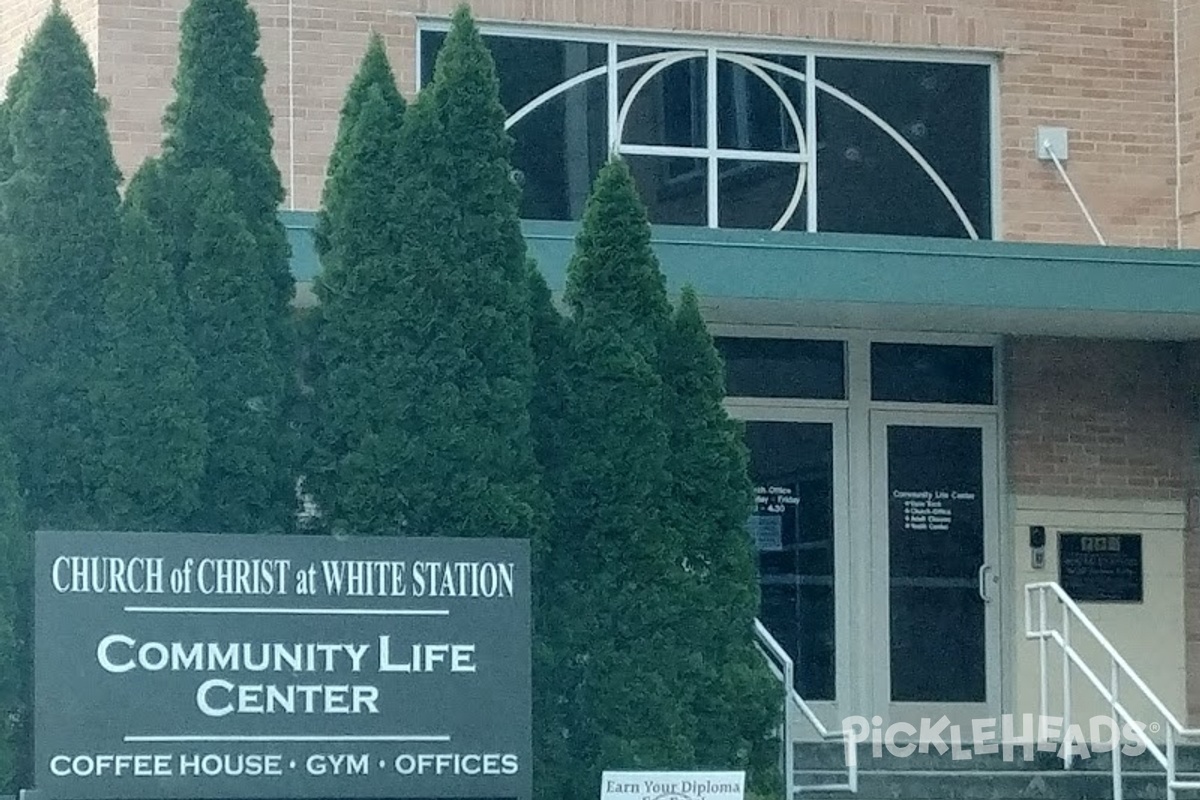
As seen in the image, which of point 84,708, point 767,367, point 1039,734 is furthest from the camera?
point 767,367

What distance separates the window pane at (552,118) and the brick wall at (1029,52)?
0.61 ft

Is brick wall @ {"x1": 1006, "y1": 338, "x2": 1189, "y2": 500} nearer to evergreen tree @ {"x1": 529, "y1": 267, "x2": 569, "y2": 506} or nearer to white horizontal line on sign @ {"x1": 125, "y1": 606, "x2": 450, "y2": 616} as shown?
evergreen tree @ {"x1": 529, "y1": 267, "x2": 569, "y2": 506}

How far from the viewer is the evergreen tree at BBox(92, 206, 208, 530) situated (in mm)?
8797

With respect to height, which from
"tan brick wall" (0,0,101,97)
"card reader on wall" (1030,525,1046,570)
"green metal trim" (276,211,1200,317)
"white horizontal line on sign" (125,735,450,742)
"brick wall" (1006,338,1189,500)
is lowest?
"white horizontal line on sign" (125,735,450,742)

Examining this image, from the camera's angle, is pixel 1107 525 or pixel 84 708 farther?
pixel 1107 525

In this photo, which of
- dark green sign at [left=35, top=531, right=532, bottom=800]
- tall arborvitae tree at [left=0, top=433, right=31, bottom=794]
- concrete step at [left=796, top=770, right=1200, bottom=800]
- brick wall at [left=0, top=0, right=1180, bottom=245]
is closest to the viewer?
dark green sign at [left=35, top=531, right=532, bottom=800]

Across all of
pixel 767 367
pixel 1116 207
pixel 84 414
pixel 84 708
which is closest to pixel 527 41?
pixel 767 367

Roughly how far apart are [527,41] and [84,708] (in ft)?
20.9

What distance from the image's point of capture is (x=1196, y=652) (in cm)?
1447

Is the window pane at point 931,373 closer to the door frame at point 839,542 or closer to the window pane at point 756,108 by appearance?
the door frame at point 839,542

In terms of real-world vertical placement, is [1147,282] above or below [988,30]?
below

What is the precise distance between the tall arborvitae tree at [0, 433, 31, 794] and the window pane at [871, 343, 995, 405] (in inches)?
267

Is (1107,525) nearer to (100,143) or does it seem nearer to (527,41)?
(527,41)

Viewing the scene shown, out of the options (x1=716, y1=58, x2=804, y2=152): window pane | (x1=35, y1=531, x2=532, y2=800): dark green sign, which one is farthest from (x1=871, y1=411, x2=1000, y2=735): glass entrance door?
(x1=35, y1=531, x2=532, y2=800): dark green sign
